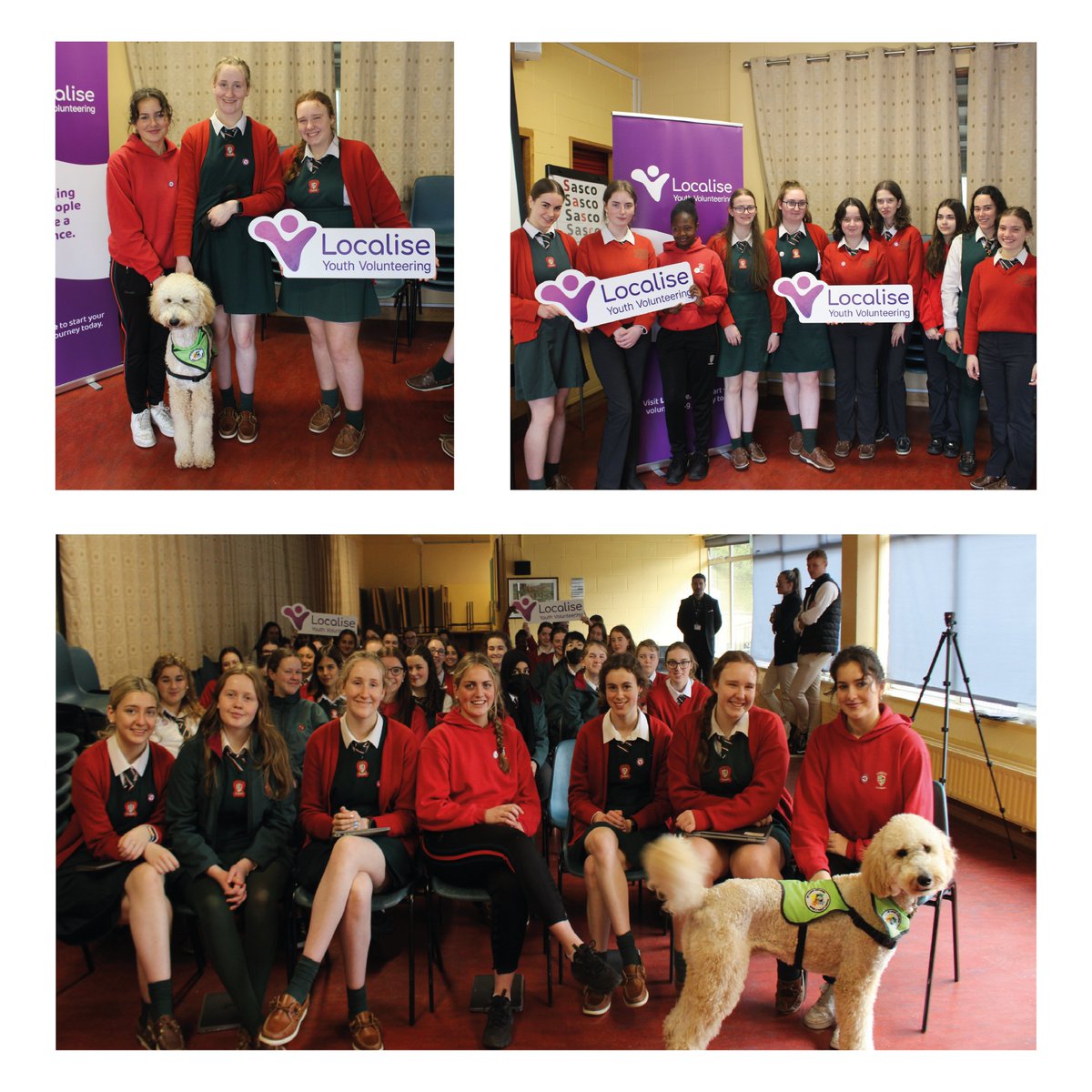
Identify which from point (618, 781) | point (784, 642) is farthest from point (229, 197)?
point (784, 642)

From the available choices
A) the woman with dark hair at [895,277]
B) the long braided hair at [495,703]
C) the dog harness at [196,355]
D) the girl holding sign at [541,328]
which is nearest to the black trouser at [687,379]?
the girl holding sign at [541,328]

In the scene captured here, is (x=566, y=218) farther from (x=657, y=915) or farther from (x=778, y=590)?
(x=657, y=915)

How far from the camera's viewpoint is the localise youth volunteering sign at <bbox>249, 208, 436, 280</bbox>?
8.71ft

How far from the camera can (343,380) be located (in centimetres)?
312

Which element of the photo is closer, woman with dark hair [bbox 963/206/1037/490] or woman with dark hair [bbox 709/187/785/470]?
woman with dark hair [bbox 963/206/1037/490]

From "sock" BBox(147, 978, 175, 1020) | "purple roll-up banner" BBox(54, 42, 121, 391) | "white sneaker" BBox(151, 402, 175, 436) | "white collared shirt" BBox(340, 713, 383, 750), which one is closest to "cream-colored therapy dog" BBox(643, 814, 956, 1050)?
"white collared shirt" BBox(340, 713, 383, 750)

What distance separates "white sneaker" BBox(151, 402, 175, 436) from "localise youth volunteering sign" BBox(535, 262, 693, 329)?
122 centimetres

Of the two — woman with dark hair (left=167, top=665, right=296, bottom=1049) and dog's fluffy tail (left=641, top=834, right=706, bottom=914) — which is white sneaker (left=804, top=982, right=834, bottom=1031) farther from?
woman with dark hair (left=167, top=665, right=296, bottom=1049)

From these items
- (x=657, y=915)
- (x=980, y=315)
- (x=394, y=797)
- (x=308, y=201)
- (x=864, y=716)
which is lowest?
(x=657, y=915)

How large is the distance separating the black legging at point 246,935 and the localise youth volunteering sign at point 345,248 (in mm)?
1603

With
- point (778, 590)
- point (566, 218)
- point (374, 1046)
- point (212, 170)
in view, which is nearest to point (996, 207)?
point (566, 218)

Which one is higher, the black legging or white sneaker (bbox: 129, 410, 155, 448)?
white sneaker (bbox: 129, 410, 155, 448)

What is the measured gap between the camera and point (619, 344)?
123 inches

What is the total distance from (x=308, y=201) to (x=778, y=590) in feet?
8.33
